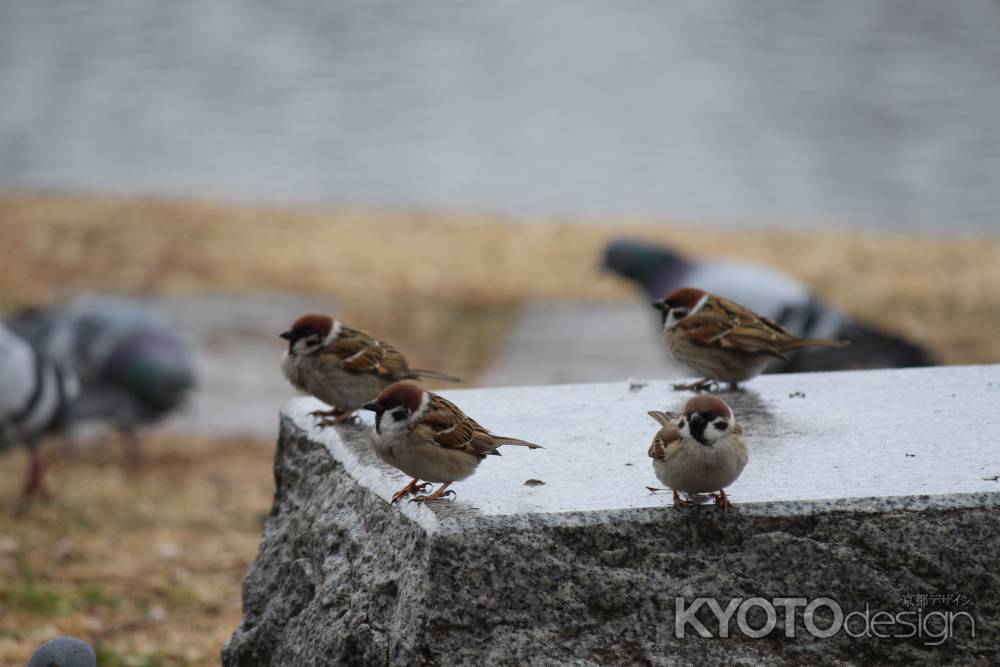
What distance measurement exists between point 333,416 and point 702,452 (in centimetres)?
141

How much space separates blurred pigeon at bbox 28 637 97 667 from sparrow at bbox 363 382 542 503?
1015 mm

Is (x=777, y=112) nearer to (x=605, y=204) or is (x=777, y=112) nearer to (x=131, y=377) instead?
(x=605, y=204)

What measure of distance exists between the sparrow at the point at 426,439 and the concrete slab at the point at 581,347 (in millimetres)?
4612

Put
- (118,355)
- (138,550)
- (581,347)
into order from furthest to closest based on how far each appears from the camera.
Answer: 1. (581,347)
2. (118,355)
3. (138,550)

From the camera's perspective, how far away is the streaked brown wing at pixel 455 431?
3.44m

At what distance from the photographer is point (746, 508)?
11.1 feet

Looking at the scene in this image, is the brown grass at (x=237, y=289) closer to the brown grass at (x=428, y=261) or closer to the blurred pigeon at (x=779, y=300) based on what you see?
the brown grass at (x=428, y=261)

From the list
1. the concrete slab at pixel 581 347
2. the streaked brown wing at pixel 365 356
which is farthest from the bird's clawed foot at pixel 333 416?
the concrete slab at pixel 581 347

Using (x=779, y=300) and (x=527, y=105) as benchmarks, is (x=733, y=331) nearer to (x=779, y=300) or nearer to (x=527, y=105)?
(x=779, y=300)

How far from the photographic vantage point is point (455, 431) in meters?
3.46

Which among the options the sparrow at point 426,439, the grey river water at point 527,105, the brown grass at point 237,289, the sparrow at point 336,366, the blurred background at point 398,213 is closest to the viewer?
the sparrow at point 426,439

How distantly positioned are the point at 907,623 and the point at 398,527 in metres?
1.24

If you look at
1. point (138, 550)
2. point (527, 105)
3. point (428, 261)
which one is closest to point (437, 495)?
point (138, 550)

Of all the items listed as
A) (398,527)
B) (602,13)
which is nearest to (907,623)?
(398,527)
